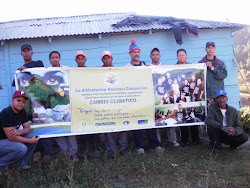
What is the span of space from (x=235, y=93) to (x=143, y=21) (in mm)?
A: 3793

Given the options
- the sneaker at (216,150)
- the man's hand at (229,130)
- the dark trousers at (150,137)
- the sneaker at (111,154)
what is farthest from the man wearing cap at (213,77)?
the sneaker at (111,154)

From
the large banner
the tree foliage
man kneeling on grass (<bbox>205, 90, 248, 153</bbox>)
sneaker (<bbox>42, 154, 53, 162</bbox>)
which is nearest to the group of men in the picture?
man kneeling on grass (<bbox>205, 90, 248, 153</bbox>)

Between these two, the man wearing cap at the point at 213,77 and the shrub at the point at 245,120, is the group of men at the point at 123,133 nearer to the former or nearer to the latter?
the man wearing cap at the point at 213,77

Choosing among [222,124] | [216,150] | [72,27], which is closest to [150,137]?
[216,150]

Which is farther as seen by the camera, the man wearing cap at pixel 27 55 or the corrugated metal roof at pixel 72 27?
the corrugated metal roof at pixel 72 27

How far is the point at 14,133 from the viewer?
3.57 meters

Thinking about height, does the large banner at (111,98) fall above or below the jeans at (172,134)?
above

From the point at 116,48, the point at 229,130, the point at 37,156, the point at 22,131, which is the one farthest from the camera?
the point at 116,48

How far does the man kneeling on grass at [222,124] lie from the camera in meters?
4.18

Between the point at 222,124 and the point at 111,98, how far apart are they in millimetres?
2314

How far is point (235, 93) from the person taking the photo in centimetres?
694

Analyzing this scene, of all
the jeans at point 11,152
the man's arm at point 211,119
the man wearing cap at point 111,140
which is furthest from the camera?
the man wearing cap at point 111,140

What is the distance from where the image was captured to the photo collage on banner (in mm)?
4414

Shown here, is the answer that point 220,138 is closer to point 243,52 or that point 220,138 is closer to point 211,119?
point 211,119
